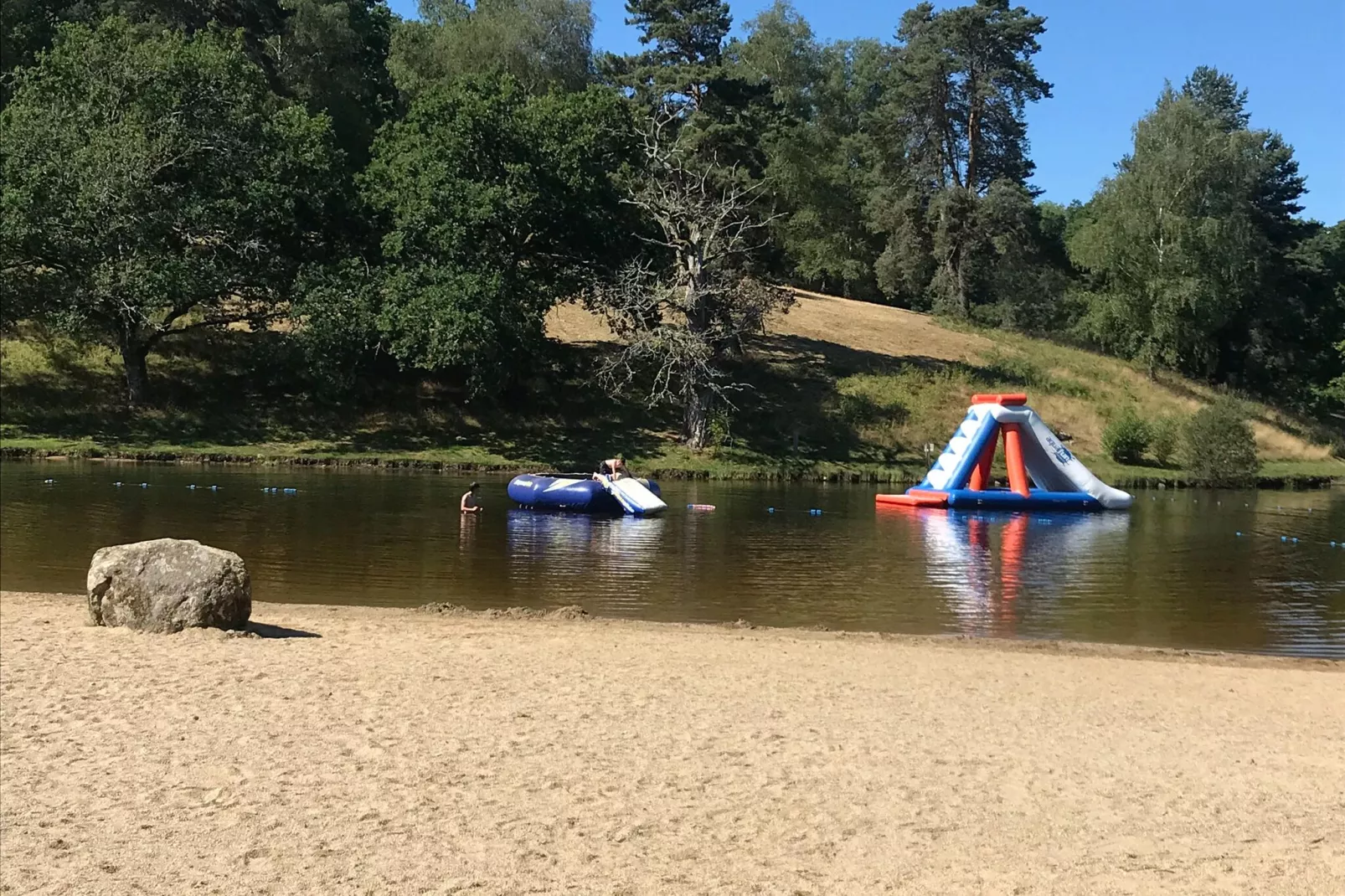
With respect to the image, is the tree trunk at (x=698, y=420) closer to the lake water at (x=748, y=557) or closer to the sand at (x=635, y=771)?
the lake water at (x=748, y=557)

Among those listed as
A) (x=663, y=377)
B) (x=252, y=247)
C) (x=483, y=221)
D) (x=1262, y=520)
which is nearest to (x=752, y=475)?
(x=663, y=377)

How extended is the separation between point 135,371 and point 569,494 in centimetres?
1949

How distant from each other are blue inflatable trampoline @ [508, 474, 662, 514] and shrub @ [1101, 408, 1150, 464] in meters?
21.2

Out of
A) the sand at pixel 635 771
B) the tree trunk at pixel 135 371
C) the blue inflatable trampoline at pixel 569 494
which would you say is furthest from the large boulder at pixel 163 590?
the tree trunk at pixel 135 371

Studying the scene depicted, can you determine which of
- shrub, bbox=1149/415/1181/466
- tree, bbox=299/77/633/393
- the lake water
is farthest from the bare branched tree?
shrub, bbox=1149/415/1181/466

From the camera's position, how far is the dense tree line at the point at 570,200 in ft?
116

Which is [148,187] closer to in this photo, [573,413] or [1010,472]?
[573,413]

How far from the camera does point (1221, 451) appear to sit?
38094 mm

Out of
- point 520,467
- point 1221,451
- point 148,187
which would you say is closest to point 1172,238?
point 1221,451

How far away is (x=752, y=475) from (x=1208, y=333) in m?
29.5

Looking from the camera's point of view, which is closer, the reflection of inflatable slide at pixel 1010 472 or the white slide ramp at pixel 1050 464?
the reflection of inflatable slide at pixel 1010 472

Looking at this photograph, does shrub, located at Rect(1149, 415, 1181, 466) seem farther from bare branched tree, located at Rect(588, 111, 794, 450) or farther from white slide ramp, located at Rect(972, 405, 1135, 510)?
bare branched tree, located at Rect(588, 111, 794, 450)

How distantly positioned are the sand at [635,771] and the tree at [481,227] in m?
25.0

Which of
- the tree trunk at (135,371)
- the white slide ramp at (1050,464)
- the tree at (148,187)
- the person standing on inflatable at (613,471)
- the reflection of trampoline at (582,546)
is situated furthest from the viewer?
the tree trunk at (135,371)
